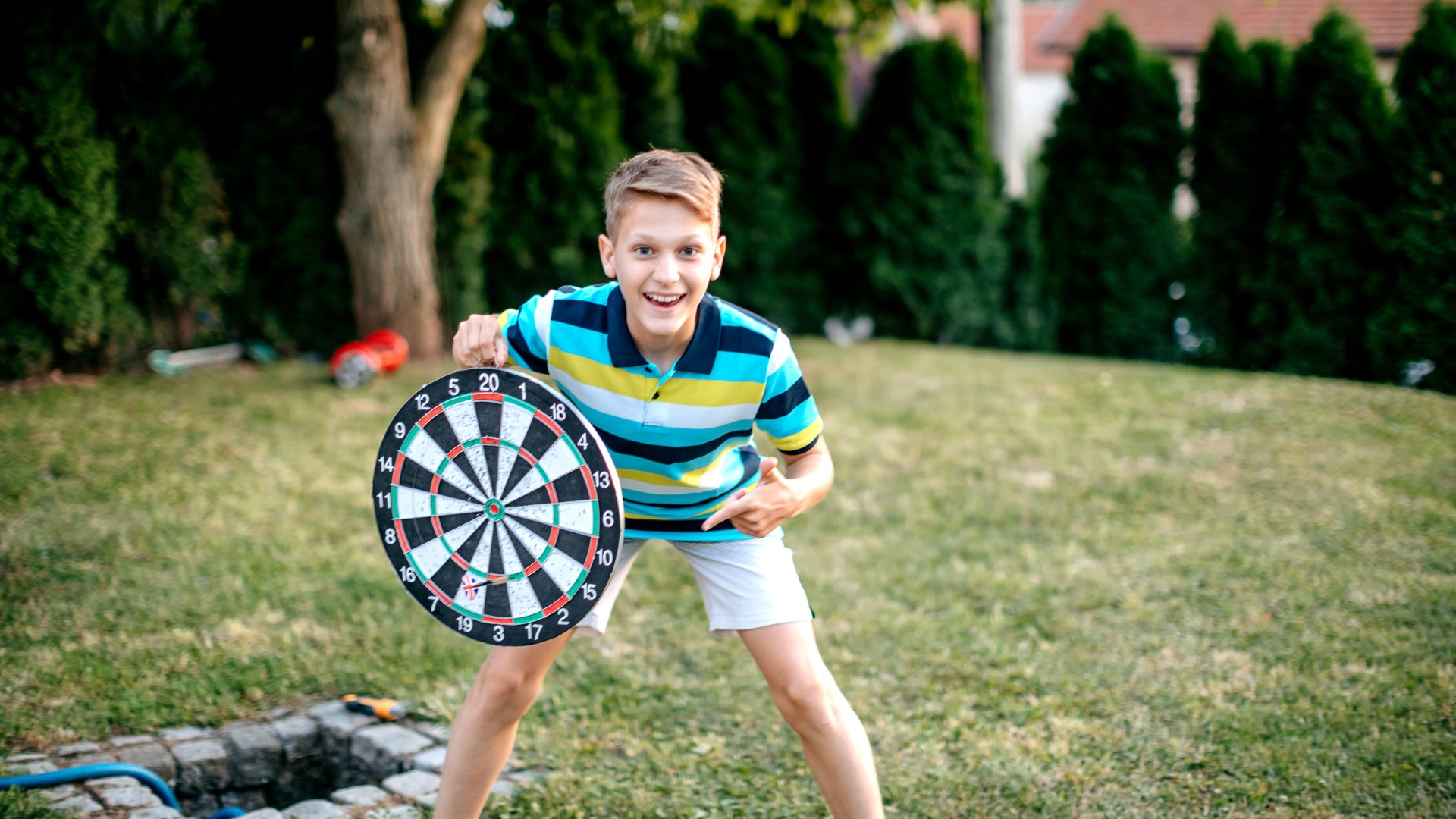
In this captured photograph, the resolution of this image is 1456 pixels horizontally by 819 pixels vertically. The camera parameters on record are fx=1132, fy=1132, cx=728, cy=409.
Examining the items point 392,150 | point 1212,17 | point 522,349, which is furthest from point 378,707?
point 1212,17

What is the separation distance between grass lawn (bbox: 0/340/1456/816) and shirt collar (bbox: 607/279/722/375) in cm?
138

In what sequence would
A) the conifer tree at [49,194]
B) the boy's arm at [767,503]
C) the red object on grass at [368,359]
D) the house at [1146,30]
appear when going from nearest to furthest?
the boy's arm at [767,503], the conifer tree at [49,194], the red object on grass at [368,359], the house at [1146,30]

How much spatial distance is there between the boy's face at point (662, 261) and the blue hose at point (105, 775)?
75.4 inches

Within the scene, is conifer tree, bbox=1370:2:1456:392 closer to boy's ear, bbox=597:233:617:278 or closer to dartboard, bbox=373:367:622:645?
boy's ear, bbox=597:233:617:278

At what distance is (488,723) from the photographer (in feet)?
8.92

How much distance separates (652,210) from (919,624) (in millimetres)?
2538

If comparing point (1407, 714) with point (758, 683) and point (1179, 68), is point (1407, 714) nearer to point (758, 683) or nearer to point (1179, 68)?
point (758, 683)

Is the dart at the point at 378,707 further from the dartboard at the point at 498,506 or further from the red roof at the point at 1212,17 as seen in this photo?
the red roof at the point at 1212,17

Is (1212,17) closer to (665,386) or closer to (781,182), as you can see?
(781,182)

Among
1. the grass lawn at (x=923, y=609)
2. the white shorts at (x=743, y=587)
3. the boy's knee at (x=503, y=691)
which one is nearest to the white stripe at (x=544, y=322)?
the white shorts at (x=743, y=587)

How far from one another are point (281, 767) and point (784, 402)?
2128 mm

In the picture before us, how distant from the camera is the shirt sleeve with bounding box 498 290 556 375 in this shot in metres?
2.67

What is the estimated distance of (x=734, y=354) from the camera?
2.58 meters

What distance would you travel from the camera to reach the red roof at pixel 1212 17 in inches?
806
